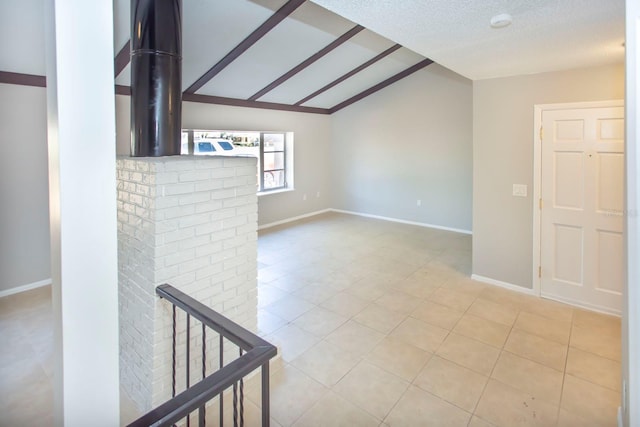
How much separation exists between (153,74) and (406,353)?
2.70m

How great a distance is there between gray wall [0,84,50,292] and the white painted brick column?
2537 mm

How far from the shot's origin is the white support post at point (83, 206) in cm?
105

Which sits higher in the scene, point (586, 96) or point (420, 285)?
point (586, 96)

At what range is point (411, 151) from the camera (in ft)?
23.2

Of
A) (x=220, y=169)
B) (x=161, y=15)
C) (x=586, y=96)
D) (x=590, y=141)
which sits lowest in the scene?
(x=220, y=169)

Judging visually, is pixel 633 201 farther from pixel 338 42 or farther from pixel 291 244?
pixel 291 244

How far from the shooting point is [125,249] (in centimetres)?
229

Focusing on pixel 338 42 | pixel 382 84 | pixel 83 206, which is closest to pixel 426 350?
pixel 83 206

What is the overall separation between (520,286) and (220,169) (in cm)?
343

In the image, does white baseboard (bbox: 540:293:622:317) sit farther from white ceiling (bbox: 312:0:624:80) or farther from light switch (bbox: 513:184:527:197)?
white ceiling (bbox: 312:0:624:80)

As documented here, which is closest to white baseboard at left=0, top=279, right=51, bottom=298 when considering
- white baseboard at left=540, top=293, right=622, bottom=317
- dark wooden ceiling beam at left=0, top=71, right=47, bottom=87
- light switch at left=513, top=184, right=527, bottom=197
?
dark wooden ceiling beam at left=0, top=71, right=47, bottom=87

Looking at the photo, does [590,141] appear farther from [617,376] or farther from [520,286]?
[617,376]

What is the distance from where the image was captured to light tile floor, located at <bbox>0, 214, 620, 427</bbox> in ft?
7.28

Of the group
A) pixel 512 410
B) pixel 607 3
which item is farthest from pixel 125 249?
pixel 607 3
